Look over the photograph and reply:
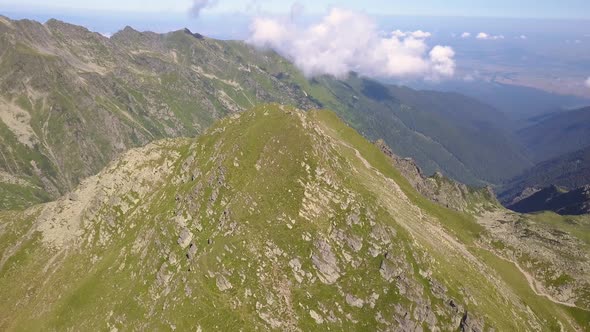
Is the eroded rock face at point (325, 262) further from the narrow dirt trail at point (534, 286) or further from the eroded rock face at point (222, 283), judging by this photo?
the narrow dirt trail at point (534, 286)

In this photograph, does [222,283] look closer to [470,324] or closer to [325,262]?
[325,262]

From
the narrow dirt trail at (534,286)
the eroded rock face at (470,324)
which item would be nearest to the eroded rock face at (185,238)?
the eroded rock face at (470,324)

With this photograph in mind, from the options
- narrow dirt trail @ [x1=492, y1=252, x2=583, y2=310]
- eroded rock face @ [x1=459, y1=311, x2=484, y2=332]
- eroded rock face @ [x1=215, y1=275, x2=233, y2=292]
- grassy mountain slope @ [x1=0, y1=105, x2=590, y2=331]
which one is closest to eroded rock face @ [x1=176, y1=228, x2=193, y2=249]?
grassy mountain slope @ [x1=0, y1=105, x2=590, y2=331]

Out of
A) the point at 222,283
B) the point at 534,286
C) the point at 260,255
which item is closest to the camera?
the point at 222,283

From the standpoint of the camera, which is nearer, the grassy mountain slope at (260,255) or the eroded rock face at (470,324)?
the eroded rock face at (470,324)

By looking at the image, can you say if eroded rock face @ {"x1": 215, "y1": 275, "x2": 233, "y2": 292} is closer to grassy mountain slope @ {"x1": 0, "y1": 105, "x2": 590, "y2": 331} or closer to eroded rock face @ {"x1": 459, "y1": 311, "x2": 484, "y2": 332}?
grassy mountain slope @ {"x1": 0, "y1": 105, "x2": 590, "y2": 331}

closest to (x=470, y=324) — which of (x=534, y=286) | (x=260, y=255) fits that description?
(x=534, y=286)
